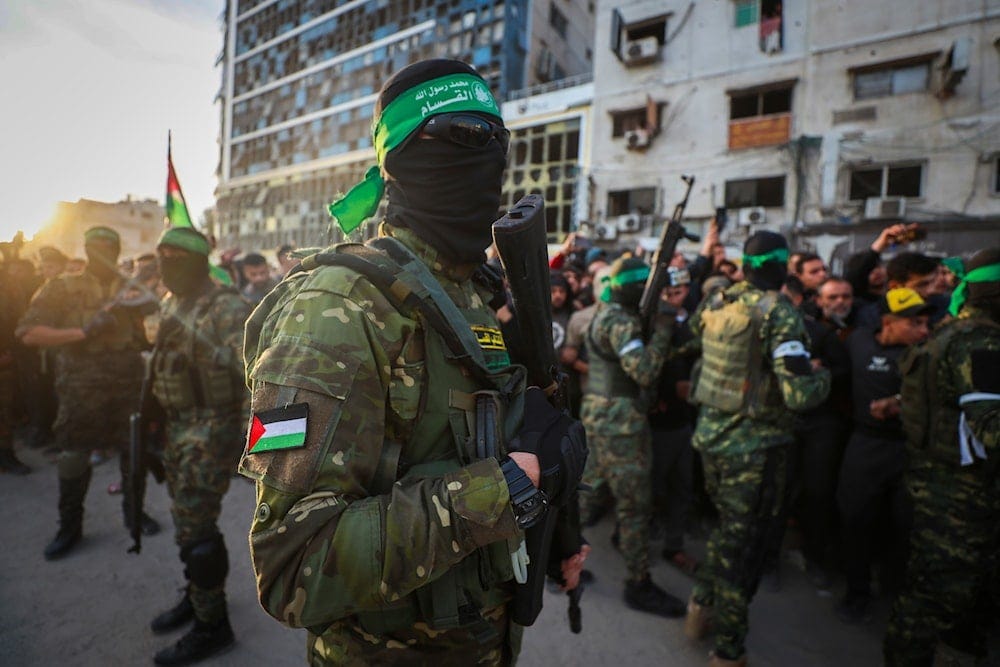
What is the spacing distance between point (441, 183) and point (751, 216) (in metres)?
16.4

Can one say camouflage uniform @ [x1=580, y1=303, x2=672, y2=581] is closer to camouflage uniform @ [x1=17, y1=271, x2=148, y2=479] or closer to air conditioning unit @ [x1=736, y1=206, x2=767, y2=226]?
camouflage uniform @ [x1=17, y1=271, x2=148, y2=479]

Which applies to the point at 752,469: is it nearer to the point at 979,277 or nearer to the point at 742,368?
the point at 742,368

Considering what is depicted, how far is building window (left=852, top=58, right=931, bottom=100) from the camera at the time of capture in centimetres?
1403

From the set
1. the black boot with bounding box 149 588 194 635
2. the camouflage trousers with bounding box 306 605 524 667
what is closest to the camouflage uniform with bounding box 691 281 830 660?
the camouflage trousers with bounding box 306 605 524 667

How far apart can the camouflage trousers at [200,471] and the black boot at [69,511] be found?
1378 millimetres

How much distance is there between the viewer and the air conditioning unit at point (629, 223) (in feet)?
56.5

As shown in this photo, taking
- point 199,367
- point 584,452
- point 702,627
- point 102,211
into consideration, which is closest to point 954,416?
point 702,627

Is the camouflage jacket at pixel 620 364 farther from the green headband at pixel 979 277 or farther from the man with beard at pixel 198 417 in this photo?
the man with beard at pixel 198 417

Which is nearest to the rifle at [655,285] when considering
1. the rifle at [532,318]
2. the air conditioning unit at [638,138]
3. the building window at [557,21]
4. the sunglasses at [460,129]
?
the rifle at [532,318]

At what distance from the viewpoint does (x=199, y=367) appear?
9.53ft

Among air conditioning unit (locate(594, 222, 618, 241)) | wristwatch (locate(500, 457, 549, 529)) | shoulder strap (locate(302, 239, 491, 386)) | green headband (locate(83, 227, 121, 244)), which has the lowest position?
wristwatch (locate(500, 457, 549, 529))

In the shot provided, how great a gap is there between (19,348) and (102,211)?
3.40 m

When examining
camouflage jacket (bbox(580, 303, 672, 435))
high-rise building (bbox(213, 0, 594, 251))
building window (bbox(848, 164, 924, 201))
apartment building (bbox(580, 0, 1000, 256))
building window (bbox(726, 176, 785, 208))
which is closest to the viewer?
camouflage jacket (bbox(580, 303, 672, 435))

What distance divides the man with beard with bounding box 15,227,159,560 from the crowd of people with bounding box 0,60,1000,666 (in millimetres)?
20
